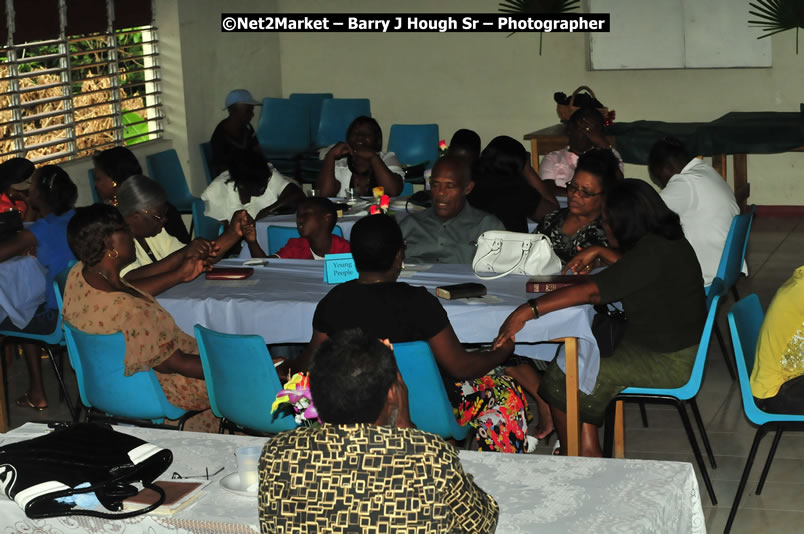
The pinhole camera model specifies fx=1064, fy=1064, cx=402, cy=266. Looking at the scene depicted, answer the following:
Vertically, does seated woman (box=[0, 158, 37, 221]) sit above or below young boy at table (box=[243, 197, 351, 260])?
above

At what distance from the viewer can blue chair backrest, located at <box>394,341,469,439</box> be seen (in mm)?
3404

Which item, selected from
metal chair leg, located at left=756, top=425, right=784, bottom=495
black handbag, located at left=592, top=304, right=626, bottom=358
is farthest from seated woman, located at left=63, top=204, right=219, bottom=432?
metal chair leg, located at left=756, top=425, right=784, bottom=495

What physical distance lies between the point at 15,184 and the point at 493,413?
3.44 metres

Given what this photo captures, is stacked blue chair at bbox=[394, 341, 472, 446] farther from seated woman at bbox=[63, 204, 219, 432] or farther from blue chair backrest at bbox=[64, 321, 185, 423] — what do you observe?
blue chair backrest at bbox=[64, 321, 185, 423]

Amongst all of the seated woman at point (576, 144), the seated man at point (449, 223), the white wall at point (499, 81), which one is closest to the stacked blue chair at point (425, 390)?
the seated man at point (449, 223)

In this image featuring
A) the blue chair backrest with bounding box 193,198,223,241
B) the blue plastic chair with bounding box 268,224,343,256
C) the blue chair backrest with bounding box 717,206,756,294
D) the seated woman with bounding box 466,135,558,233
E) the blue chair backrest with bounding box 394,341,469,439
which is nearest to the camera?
the blue chair backrest with bounding box 394,341,469,439

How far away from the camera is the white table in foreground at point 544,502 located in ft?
7.82

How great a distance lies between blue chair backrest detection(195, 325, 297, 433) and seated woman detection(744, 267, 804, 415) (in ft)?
5.40

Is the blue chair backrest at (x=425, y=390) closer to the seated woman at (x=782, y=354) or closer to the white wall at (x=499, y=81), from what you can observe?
the seated woman at (x=782, y=354)

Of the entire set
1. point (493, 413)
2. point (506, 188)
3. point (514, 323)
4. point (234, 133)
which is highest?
Answer: point (234, 133)

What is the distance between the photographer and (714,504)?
13.3 feet

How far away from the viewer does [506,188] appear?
235 inches

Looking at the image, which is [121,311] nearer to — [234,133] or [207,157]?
[234,133]

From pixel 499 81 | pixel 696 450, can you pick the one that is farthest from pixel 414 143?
pixel 696 450
